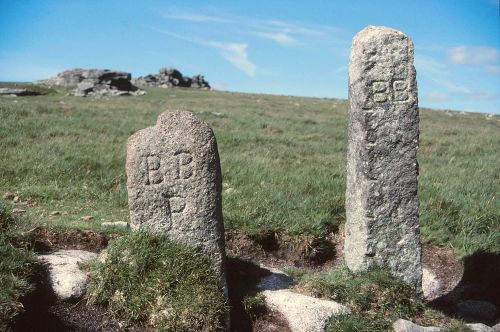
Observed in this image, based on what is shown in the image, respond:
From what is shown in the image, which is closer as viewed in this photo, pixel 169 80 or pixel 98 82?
pixel 98 82

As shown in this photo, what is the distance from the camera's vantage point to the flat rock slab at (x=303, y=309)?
Result: 5.58 meters

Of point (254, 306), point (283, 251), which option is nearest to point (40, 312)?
point (254, 306)

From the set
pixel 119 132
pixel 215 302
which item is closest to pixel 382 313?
pixel 215 302

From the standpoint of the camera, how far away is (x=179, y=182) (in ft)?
18.9

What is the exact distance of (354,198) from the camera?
6613 millimetres

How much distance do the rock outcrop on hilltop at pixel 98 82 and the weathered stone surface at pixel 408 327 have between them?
31.4 m

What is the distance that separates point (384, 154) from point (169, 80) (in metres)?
57.9

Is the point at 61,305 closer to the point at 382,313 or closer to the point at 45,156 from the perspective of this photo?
the point at 382,313

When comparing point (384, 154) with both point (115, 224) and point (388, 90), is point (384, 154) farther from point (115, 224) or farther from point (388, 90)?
point (115, 224)

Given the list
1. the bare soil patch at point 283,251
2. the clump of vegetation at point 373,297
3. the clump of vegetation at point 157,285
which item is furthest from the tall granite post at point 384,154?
the clump of vegetation at point 157,285

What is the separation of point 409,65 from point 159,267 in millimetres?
3811

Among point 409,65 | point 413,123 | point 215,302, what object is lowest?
point 215,302

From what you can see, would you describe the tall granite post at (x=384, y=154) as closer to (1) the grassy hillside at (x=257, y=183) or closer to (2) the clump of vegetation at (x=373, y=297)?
(2) the clump of vegetation at (x=373, y=297)

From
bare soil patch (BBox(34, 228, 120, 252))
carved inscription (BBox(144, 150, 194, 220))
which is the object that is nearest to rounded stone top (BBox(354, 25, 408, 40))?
carved inscription (BBox(144, 150, 194, 220))
